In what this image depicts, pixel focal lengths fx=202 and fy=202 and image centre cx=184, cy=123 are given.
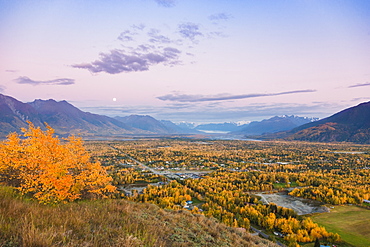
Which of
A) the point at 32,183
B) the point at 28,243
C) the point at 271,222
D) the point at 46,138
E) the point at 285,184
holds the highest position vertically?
the point at 46,138

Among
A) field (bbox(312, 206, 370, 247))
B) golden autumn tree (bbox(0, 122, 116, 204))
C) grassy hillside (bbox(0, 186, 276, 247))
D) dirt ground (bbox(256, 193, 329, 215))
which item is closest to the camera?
grassy hillside (bbox(0, 186, 276, 247))

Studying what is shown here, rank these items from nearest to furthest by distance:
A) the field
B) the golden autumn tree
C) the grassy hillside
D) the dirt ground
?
the grassy hillside < the golden autumn tree < the field < the dirt ground

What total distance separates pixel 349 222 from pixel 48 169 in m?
36.8

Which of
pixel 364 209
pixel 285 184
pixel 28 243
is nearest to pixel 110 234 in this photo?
pixel 28 243

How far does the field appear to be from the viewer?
23484 millimetres

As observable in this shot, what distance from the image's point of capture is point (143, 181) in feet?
170

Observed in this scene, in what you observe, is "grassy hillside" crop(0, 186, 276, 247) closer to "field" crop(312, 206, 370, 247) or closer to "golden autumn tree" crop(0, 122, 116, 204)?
"golden autumn tree" crop(0, 122, 116, 204)

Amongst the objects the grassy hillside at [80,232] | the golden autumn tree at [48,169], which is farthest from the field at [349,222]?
the golden autumn tree at [48,169]

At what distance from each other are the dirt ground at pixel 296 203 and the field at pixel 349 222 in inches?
75.8

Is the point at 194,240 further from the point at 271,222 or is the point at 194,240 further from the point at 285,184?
the point at 285,184

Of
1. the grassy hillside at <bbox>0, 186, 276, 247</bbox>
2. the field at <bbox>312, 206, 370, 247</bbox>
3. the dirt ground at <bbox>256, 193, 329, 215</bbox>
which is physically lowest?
the dirt ground at <bbox>256, 193, 329, 215</bbox>

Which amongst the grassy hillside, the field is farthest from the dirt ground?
the grassy hillside

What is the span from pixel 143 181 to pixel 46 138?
122ft

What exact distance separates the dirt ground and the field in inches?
75.8
